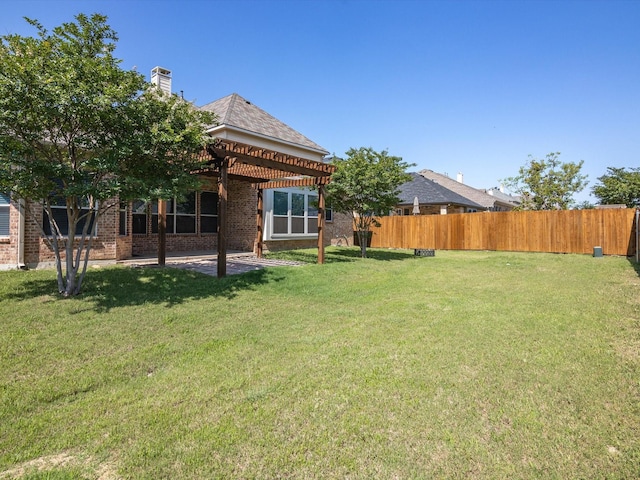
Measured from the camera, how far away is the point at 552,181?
82.2 feet

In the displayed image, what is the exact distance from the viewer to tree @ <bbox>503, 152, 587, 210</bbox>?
80.7 ft

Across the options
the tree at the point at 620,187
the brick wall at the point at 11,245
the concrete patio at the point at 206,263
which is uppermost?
the tree at the point at 620,187

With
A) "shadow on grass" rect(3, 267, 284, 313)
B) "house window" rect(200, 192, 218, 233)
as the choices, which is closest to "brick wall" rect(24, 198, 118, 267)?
"shadow on grass" rect(3, 267, 284, 313)

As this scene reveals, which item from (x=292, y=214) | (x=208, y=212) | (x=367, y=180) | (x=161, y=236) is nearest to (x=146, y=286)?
(x=161, y=236)

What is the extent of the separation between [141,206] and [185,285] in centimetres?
633

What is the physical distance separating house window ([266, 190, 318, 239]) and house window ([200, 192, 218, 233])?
247 cm

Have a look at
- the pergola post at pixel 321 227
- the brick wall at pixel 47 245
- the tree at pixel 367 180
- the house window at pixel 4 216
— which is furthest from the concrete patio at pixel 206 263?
the tree at pixel 367 180

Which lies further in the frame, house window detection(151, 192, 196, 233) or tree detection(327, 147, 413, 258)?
house window detection(151, 192, 196, 233)

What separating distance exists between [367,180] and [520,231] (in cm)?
1022

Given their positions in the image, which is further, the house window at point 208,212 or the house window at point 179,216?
the house window at point 208,212

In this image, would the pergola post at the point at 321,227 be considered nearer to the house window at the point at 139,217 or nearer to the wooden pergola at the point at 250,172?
the wooden pergola at the point at 250,172

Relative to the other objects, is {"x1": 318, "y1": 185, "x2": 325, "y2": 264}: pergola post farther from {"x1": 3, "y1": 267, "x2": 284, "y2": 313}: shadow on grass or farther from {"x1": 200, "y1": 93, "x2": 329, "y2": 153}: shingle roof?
{"x1": 200, "y1": 93, "x2": 329, "y2": 153}: shingle roof

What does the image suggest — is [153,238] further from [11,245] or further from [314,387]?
[314,387]

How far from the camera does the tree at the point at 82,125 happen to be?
5.22 meters
